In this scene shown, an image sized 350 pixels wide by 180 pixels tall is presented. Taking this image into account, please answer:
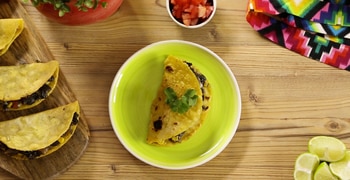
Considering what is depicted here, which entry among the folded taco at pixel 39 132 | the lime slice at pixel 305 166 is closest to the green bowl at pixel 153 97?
the folded taco at pixel 39 132

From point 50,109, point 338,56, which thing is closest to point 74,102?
point 50,109

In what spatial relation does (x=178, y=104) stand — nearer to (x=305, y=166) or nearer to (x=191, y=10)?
(x=191, y=10)

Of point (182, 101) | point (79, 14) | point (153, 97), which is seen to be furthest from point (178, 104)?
point (79, 14)

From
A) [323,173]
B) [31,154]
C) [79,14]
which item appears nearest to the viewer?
[79,14]

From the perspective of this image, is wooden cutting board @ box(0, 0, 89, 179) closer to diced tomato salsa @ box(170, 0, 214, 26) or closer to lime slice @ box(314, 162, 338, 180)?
diced tomato salsa @ box(170, 0, 214, 26)

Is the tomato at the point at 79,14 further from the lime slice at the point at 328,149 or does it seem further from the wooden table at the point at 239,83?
the lime slice at the point at 328,149

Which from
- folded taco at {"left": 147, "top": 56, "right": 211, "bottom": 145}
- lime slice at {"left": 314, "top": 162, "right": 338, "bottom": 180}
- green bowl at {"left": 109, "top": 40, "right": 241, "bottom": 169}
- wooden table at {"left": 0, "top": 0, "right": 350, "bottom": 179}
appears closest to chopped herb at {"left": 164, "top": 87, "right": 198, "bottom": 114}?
folded taco at {"left": 147, "top": 56, "right": 211, "bottom": 145}
